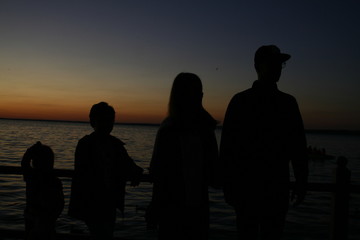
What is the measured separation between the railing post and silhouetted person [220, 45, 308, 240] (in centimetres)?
124

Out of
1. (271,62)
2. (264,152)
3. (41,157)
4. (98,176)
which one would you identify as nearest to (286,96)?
(271,62)

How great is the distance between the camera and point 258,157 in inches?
117

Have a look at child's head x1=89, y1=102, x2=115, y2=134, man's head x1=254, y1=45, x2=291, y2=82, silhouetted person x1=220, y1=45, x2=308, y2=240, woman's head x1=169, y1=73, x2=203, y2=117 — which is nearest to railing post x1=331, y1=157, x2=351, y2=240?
silhouetted person x1=220, y1=45, x2=308, y2=240

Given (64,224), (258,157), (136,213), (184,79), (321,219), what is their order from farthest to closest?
(321,219) < (136,213) < (64,224) < (258,157) < (184,79)

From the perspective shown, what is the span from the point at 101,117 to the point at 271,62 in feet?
5.61

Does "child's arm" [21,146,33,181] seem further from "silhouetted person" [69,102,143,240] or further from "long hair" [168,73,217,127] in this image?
"long hair" [168,73,217,127]

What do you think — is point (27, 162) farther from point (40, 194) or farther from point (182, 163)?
point (182, 163)

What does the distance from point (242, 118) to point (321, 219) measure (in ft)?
42.5

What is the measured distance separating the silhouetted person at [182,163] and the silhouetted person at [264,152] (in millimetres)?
336

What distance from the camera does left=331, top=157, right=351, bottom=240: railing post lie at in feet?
13.3

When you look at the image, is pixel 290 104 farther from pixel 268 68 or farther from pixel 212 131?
pixel 212 131

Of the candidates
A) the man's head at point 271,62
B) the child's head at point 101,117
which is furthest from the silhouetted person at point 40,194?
the man's head at point 271,62

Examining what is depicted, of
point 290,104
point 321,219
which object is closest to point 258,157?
point 290,104

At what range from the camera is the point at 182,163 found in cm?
278
